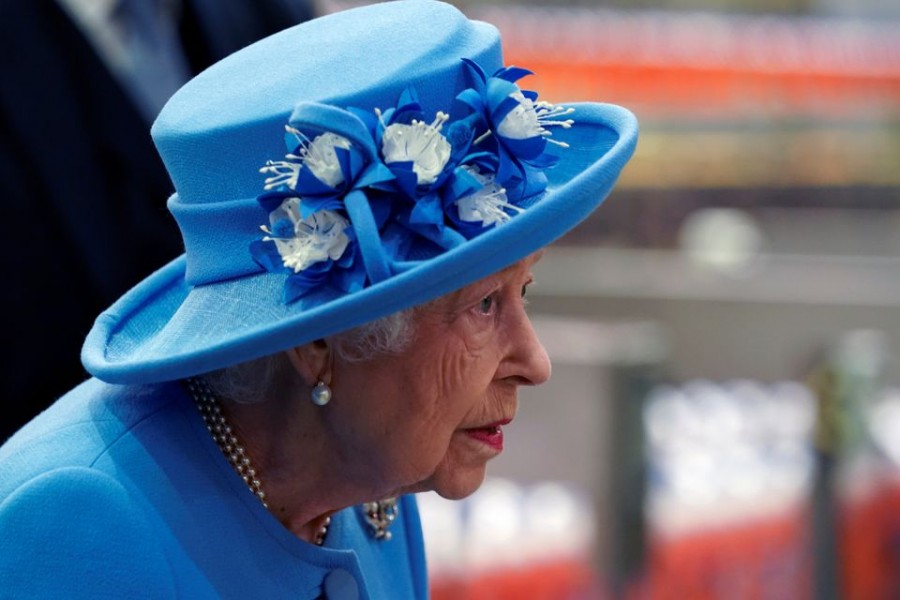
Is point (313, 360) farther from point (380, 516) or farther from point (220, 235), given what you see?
point (380, 516)

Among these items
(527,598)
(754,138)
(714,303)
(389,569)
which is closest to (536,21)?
(754,138)

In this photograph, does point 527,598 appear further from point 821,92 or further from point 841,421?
point 821,92

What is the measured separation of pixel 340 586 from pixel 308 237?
48 centimetres

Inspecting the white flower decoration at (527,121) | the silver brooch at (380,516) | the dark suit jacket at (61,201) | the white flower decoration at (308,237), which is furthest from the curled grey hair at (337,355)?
the dark suit jacket at (61,201)

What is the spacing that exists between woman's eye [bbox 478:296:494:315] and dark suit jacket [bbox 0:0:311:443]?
1472 mm

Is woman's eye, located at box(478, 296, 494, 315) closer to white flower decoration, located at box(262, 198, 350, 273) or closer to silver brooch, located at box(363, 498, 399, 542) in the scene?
white flower decoration, located at box(262, 198, 350, 273)

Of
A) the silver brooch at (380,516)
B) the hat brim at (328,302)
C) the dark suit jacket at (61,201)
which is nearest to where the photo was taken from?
the hat brim at (328,302)

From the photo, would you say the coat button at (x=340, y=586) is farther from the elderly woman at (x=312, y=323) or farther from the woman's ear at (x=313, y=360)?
the woman's ear at (x=313, y=360)

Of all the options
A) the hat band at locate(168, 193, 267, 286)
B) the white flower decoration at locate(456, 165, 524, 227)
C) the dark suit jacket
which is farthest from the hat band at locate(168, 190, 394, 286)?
the dark suit jacket

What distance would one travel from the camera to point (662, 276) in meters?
6.41

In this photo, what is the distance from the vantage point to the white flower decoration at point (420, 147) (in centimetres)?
154

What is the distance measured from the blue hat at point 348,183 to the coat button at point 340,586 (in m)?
0.37

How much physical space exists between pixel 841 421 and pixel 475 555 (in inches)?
53.4

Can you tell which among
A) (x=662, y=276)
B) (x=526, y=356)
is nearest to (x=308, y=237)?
(x=526, y=356)
